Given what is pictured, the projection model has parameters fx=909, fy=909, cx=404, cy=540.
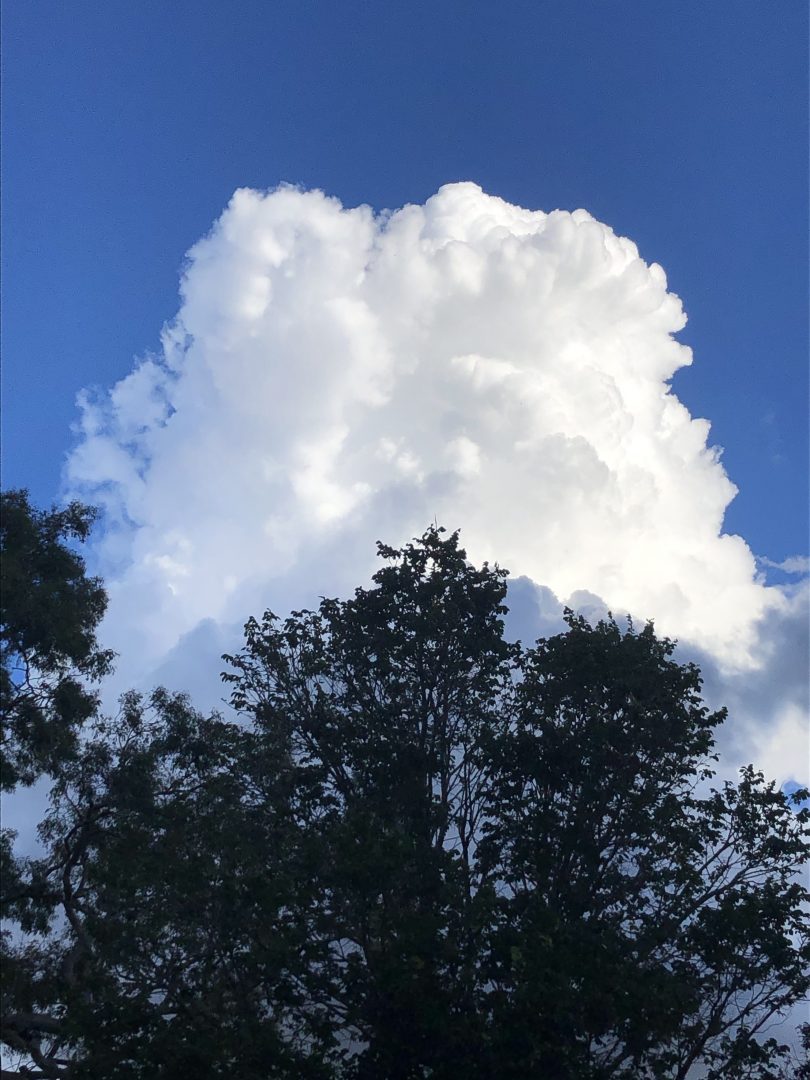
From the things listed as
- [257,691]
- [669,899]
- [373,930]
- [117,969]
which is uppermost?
[257,691]

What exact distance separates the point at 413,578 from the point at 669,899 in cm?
806

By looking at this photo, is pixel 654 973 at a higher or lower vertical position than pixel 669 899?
lower

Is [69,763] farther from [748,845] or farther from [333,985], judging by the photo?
[748,845]

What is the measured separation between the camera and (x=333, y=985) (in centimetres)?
1419

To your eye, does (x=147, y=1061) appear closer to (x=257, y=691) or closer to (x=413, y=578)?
(x=257, y=691)

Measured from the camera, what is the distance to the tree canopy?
13.2 metres

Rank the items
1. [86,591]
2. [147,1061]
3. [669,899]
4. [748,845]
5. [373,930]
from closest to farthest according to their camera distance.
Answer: [147,1061], [373,930], [669,899], [748,845], [86,591]

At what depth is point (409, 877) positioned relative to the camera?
1441 cm

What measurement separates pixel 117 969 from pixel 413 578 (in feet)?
30.7

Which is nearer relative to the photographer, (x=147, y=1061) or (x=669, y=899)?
(x=147, y=1061)

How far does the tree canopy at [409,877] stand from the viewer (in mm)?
13164

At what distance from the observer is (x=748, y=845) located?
1764 centimetres

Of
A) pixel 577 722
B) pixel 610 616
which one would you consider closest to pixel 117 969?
pixel 577 722

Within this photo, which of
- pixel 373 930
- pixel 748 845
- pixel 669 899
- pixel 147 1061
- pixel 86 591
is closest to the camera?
pixel 147 1061
